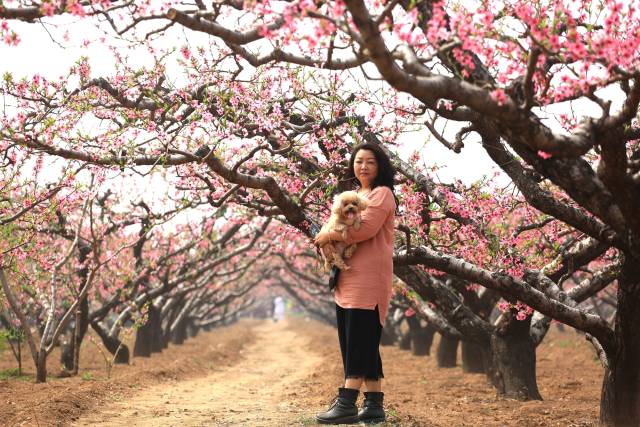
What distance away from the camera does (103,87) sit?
837 cm

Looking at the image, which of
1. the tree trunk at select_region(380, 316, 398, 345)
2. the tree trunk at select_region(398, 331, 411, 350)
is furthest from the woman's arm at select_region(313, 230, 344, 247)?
the tree trunk at select_region(380, 316, 398, 345)

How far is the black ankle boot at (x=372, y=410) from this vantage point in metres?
5.97

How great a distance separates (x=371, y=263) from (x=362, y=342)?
72 centimetres

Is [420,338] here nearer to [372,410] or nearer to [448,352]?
[448,352]

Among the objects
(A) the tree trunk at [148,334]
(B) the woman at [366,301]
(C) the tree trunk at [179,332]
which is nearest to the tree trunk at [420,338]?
(A) the tree trunk at [148,334]

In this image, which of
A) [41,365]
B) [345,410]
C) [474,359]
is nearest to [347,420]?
[345,410]

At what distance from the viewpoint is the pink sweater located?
19.2 feet

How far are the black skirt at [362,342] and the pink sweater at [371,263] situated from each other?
0.25ft

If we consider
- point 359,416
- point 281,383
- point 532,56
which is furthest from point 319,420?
point 281,383

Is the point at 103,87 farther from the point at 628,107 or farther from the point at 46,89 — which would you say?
the point at 628,107

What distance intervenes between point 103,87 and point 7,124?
1.24 m

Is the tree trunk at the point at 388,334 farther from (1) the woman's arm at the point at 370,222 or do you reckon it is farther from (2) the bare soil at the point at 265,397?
(1) the woman's arm at the point at 370,222

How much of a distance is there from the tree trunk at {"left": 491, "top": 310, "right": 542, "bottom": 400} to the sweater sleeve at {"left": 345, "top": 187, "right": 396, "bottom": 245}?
4327 mm

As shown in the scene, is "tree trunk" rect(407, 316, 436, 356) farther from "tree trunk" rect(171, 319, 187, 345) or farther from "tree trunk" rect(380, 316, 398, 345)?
"tree trunk" rect(171, 319, 187, 345)
